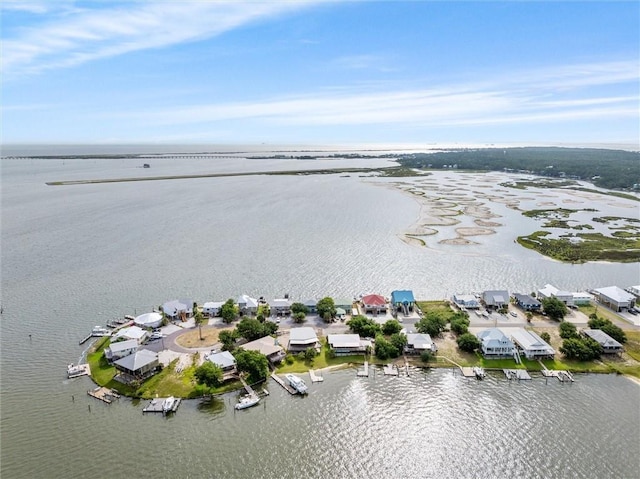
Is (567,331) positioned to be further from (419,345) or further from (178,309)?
(178,309)

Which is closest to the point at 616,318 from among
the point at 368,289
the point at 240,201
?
the point at 368,289

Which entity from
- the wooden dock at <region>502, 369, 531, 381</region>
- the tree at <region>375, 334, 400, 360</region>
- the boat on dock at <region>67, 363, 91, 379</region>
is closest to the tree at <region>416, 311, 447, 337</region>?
the tree at <region>375, 334, 400, 360</region>

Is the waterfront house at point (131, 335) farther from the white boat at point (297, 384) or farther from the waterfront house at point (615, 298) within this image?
the waterfront house at point (615, 298)

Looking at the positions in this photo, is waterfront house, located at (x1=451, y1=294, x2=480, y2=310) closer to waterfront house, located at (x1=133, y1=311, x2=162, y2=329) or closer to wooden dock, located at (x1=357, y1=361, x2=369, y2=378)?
wooden dock, located at (x1=357, y1=361, x2=369, y2=378)

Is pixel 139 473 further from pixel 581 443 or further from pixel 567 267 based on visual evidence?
pixel 567 267

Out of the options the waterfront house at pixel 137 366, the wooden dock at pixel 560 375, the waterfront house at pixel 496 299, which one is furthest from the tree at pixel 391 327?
the waterfront house at pixel 137 366

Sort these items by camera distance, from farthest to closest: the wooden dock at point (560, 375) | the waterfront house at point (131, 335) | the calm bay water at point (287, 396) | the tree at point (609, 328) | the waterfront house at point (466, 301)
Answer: the waterfront house at point (466, 301) → the waterfront house at point (131, 335) → the tree at point (609, 328) → the wooden dock at point (560, 375) → the calm bay water at point (287, 396)

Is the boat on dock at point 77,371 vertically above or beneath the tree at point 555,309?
beneath
